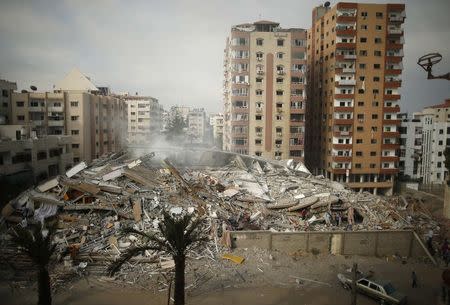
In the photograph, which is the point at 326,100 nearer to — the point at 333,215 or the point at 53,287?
the point at 333,215

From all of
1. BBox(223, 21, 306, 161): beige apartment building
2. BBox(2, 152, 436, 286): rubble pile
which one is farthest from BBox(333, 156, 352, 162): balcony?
BBox(2, 152, 436, 286): rubble pile

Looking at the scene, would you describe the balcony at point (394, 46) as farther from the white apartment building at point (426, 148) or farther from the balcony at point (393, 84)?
the white apartment building at point (426, 148)

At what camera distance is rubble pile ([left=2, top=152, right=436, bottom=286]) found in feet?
58.1

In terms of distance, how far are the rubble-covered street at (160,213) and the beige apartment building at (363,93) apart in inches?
840

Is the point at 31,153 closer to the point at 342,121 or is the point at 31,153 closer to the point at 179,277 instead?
the point at 179,277

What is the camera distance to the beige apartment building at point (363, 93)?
4681cm

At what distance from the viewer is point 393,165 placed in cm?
4988

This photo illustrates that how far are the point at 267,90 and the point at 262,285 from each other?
3691cm

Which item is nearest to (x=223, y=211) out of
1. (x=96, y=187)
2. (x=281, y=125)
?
(x=96, y=187)

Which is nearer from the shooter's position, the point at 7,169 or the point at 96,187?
the point at 96,187

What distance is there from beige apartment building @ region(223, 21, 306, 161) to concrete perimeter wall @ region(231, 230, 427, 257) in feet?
98.4

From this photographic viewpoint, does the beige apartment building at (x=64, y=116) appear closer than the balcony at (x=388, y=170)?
Yes

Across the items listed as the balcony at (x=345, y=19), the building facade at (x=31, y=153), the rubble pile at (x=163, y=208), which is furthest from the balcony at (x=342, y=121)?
the building facade at (x=31, y=153)

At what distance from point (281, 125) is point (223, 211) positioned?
30029 mm
